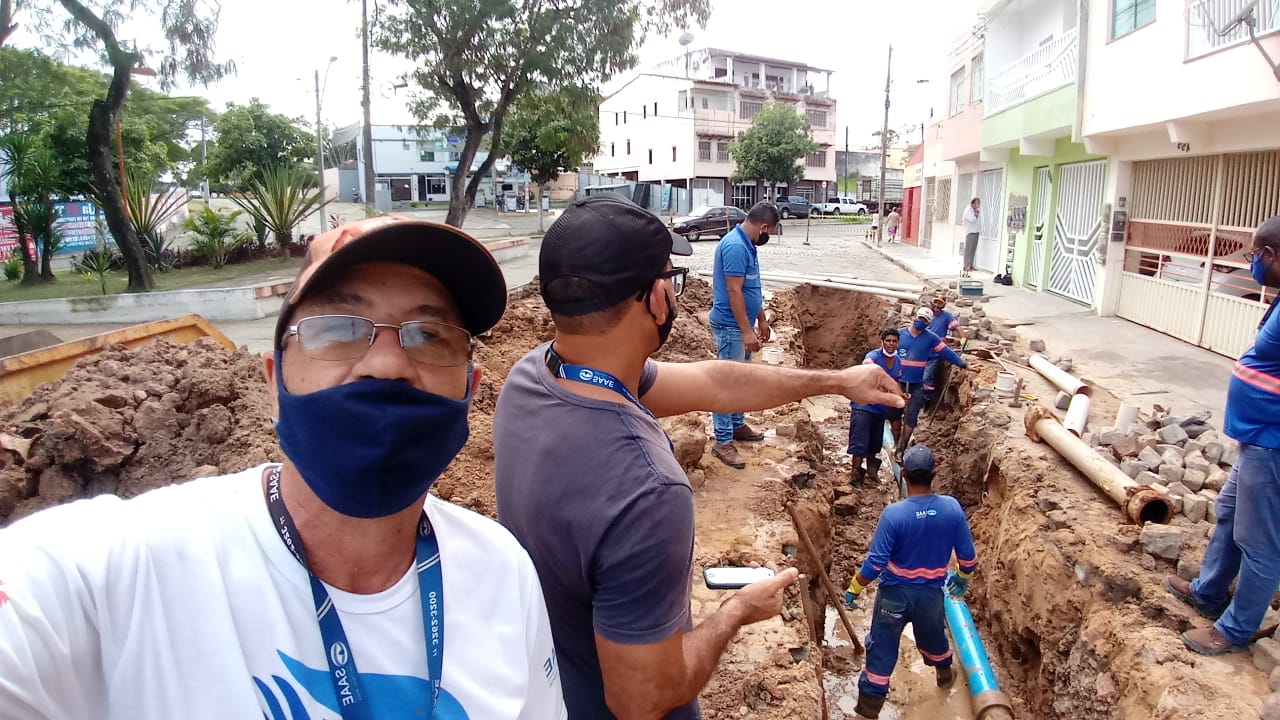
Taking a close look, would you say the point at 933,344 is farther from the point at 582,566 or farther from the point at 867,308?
the point at 582,566

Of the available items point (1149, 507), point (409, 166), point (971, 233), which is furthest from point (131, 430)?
point (409, 166)

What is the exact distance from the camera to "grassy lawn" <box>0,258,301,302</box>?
44.9 ft

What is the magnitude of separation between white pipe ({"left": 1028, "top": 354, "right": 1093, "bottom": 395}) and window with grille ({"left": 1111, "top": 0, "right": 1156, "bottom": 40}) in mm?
4941

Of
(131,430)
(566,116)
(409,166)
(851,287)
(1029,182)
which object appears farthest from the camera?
(409,166)

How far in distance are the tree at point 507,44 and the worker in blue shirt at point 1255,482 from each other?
1433 centimetres

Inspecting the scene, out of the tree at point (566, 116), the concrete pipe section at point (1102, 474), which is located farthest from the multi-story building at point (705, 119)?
the concrete pipe section at point (1102, 474)

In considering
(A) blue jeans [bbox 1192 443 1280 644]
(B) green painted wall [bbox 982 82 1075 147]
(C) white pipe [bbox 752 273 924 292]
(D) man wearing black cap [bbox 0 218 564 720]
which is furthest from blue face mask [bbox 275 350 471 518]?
(C) white pipe [bbox 752 273 924 292]

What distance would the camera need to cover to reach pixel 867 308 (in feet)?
48.5

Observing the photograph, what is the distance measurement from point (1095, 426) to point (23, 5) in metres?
16.9

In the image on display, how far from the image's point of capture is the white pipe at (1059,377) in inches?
300

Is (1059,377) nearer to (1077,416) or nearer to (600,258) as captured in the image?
(1077,416)

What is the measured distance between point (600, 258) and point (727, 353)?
4892mm

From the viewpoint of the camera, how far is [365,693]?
43.8 inches

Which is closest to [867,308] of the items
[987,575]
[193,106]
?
[987,575]
